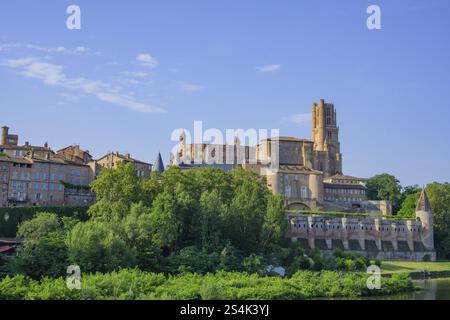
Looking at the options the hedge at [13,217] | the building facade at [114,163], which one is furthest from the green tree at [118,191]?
the building facade at [114,163]

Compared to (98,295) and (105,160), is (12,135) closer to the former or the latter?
(105,160)

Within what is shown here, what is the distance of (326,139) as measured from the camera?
89.6 meters

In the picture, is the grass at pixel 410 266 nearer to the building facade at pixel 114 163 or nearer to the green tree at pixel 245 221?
the green tree at pixel 245 221

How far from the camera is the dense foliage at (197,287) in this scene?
24.5 meters

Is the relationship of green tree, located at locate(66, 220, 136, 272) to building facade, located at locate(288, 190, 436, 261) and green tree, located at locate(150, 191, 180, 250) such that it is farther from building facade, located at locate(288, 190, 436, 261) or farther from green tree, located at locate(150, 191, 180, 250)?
building facade, located at locate(288, 190, 436, 261)

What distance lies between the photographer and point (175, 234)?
35.9 meters

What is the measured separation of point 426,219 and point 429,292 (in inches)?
924

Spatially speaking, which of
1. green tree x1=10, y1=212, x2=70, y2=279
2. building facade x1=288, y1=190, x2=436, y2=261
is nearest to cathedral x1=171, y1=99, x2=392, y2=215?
building facade x1=288, y1=190, x2=436, y2=261

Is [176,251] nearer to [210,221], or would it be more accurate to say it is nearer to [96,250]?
[210,221]

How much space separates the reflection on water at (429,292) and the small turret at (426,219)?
48.4 ft

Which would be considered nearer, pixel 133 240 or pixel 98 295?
pixel 98 295

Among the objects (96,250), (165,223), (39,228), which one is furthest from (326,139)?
(96,250)

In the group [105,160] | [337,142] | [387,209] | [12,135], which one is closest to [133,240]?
[105,160]

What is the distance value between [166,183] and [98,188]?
4.86 meters
